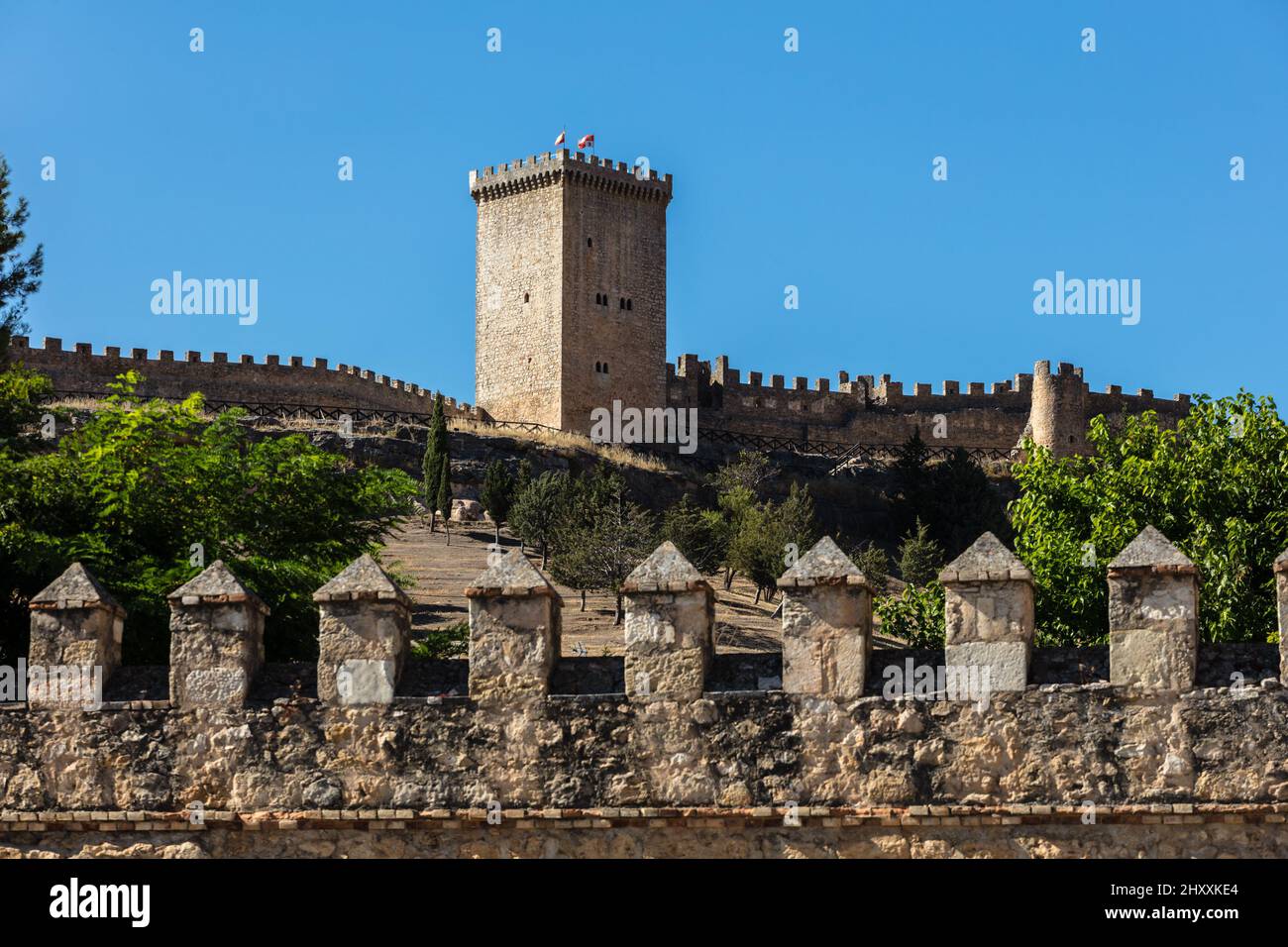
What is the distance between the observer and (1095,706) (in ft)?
43.4

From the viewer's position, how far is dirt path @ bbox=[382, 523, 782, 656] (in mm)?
47250

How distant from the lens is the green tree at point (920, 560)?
6543 centimetres

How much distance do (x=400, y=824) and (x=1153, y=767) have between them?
457 centimetres

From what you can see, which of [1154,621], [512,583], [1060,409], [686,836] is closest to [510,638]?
[512,583]

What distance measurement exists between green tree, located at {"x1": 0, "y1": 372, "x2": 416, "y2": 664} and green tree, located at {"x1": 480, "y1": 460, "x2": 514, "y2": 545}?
44573mm

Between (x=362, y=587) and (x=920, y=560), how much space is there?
5375cm

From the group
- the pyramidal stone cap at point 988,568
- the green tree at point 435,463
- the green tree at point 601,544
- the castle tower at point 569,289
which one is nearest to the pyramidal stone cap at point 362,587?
the pyramidal stone cap at point 988,568

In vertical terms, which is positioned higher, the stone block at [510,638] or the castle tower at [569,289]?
the castle tower at [569,289]

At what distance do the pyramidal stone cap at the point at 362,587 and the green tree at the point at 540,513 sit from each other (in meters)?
48.7

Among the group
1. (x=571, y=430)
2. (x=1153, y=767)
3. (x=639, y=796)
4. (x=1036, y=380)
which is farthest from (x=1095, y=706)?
(x=1036, y=380)

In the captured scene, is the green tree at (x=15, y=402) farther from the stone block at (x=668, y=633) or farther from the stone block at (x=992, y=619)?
the stone block at (x=992, y=619)

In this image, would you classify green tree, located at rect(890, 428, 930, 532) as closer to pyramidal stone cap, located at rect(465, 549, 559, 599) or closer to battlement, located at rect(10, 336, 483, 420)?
battlement, located at rect(10, 336, 483, 420)

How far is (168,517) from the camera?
21109 millimetres
